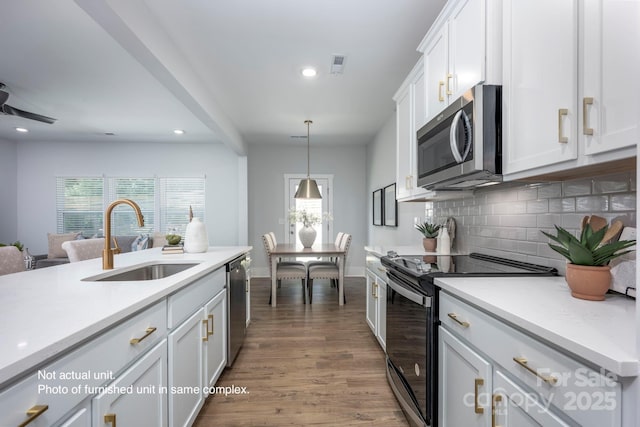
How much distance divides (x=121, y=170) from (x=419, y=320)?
250 inches

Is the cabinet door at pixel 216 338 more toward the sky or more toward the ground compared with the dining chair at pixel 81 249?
more toward the ground

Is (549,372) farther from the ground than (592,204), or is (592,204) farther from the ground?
(592,204)

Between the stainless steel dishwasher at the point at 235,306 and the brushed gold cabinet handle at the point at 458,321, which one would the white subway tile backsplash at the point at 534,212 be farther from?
the stainless steel dishwasher at the point at 235,306

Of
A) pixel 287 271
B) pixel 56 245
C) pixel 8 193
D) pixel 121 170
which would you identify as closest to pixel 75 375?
pixel 287 271

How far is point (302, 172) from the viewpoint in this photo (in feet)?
20.2

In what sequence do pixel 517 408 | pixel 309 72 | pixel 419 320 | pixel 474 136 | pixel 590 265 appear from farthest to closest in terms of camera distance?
pixel 309 72, pixel 419 320, pixel 474 136, pixel 590 265, pixel 517 408

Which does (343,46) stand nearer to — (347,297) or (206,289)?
(206,289)

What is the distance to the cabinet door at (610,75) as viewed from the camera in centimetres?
81

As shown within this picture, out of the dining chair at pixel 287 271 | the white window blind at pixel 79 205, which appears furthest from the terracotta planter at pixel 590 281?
the white window blind at pixel 79 205

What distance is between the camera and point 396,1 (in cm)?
198

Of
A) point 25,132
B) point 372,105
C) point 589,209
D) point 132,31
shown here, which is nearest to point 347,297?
point 372,105

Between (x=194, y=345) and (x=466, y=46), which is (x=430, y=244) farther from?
(x=194, y=345)

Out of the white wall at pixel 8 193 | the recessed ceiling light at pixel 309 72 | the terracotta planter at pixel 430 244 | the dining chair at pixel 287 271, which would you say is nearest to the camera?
the terracotta planter at pixel 430 244

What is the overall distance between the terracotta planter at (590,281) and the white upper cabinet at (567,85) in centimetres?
35
